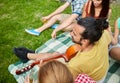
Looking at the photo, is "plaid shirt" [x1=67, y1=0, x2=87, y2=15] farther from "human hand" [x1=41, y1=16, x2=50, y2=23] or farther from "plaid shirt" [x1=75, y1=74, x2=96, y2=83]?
"plaid shirt" [x1=75, y1=74, x2=96, y2=83]

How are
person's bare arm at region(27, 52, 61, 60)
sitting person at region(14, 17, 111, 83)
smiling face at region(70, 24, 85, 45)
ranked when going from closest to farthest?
sitting person at region(14, 17, 111, 83)
smiling face at region(70, 24, 85, 45)
person's bare arm at region(27, 52, 61, 60)

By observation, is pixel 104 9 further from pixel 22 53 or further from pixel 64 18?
pixel 22 53

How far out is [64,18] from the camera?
15.2ft

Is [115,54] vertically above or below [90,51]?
below

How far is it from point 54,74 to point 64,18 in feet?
9.04

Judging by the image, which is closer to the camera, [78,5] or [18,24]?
[78,5]

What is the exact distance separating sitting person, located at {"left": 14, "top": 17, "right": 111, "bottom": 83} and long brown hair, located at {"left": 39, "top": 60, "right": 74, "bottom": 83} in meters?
0.61

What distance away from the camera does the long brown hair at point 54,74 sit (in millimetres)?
1961

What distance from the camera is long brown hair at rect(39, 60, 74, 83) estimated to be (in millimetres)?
1961

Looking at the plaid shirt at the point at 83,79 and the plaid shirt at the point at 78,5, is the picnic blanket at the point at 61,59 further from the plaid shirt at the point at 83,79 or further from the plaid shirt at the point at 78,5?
the plaid shirt at the point at 83,79

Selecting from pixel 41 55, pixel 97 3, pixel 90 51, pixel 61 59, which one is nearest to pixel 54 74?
pixel 90 51

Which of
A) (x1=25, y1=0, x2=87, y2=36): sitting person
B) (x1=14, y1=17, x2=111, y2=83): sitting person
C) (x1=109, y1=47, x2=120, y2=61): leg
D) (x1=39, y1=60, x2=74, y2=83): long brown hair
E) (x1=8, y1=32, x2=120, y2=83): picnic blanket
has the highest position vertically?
(x1=39, y1=60, x2=74, y2=83): long brown hair

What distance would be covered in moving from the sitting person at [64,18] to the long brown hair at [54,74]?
7.63 feet

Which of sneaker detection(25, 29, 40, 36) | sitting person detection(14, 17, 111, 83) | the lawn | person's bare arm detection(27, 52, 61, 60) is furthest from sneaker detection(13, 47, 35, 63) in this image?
sitting person detection(14, 17, 111, 83)
